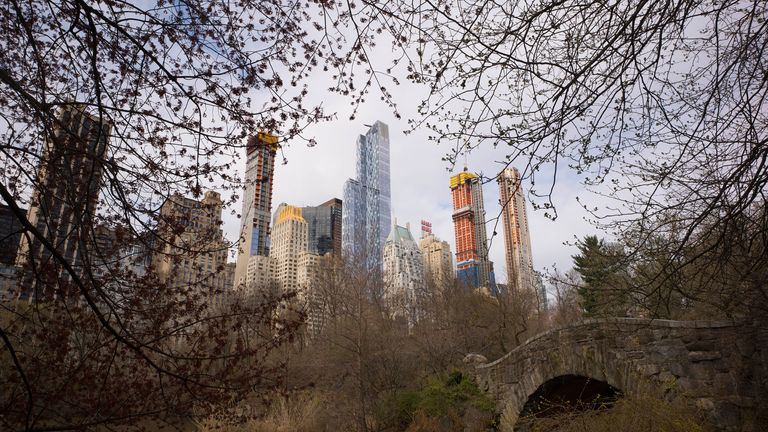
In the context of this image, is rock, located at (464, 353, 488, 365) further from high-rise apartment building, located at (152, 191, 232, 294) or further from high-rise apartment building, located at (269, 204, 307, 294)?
high-rise apartment building, located at (269, 204, 307, 294)

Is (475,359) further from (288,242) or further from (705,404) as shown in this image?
(288,242)

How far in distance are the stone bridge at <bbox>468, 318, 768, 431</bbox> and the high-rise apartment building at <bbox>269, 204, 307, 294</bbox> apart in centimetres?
2186

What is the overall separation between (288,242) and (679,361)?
28.6m

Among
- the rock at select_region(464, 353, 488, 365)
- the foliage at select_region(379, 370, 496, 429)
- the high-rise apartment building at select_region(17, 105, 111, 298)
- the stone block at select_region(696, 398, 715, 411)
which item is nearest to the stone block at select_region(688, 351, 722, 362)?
the stone block at select_region(696, 398, 715, 411)

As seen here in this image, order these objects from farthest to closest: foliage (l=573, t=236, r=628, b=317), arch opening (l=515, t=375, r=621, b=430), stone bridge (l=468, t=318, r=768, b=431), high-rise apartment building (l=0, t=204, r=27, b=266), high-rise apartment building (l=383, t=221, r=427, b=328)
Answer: high-rise apartment building (l=383, t=221, r=427, b=328), arch opening (l=515, t=375, r=621, b=430), stone bridge (l=468, t=318, r=768, b=431), foliage (l=573, t=236, r=628, b=317), high-rise apartment building (l=0, t=204, r=27, b=266)

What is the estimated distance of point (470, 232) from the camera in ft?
19.2

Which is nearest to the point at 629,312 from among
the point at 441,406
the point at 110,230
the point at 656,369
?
the point at 656,369

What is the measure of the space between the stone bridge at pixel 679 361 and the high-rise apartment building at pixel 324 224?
40.8 meters

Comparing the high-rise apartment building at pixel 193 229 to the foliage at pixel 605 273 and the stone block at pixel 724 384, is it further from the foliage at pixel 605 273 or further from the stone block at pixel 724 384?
the stone block at pixel 724 384

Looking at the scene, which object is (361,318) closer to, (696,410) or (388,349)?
(388,349)

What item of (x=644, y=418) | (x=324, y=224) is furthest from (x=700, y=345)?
(x=324, y=224)

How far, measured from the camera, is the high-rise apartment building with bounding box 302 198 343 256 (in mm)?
52856

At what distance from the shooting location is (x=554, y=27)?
3.73 m

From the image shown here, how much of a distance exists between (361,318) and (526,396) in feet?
23.7
